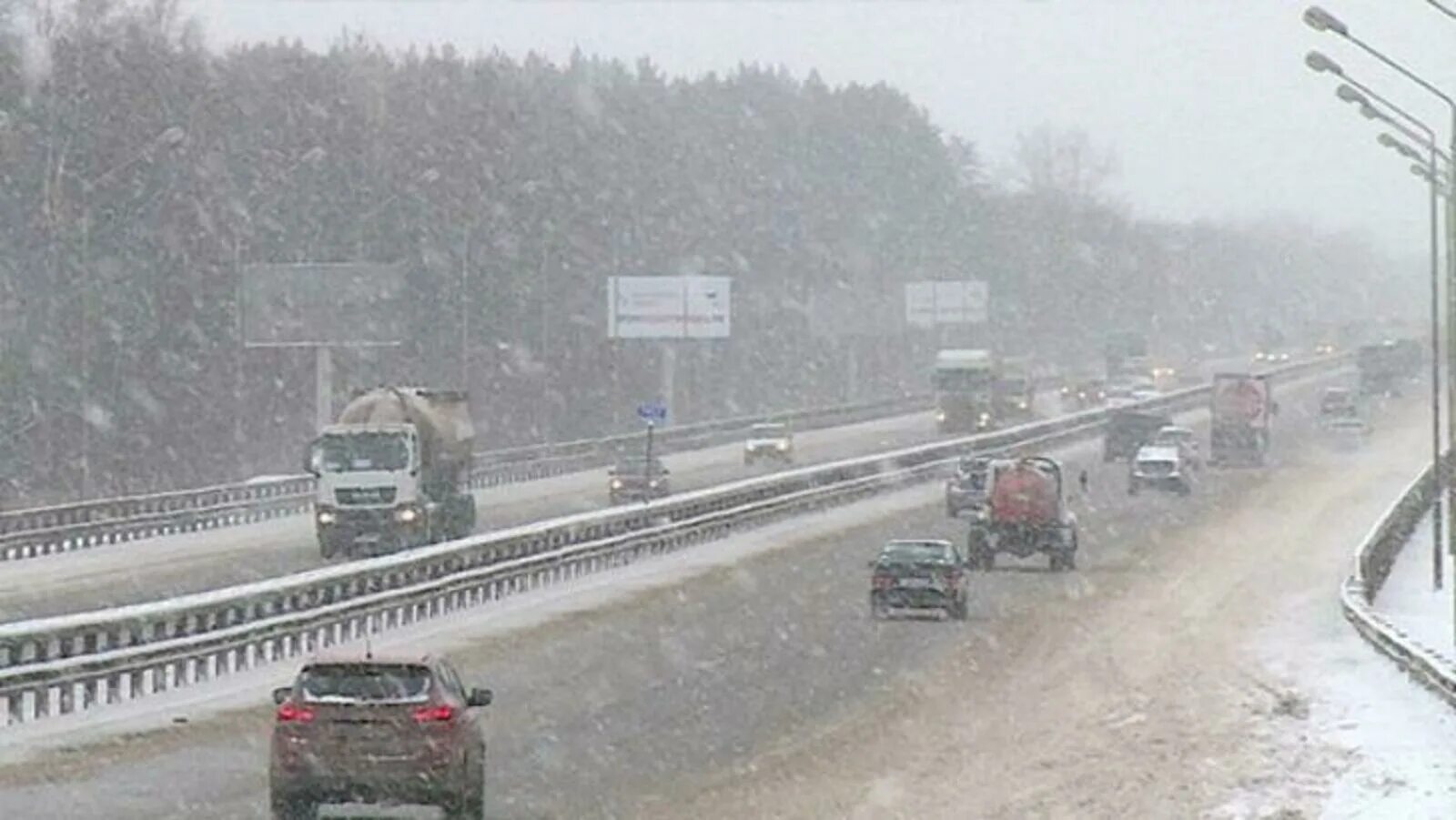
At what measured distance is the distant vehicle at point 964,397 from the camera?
Answer: 341ft

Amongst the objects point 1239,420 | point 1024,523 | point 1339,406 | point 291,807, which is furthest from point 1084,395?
point 291,807

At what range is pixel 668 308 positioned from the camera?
10562cm

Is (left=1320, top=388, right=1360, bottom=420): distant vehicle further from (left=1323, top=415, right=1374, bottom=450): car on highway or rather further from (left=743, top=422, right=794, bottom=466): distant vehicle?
(left=743, top=422, right=794, bottom=466): distant vehicle

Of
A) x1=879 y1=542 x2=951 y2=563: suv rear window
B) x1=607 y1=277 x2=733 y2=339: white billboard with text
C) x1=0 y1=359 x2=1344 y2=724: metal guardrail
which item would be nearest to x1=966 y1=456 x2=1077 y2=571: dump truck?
x1=0 y1=359 x2=1344 y2=724: metal guardrail

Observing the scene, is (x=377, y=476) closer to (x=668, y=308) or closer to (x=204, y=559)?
(x=204, y=559)

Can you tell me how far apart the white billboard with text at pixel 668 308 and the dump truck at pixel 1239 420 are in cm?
2173

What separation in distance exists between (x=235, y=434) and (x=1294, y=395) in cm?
6831

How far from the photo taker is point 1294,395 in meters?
142

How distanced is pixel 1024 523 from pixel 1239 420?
37455mm

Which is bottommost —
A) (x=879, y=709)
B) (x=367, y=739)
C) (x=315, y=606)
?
(x=879, y=709)

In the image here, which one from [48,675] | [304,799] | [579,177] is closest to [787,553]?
[48,675]

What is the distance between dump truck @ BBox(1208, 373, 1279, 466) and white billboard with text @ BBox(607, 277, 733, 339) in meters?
21.7

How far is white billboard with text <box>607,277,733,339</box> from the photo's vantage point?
104875mm

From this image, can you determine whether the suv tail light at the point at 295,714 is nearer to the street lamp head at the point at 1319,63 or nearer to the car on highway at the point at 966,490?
the street lamp head at the point at 1319,63
